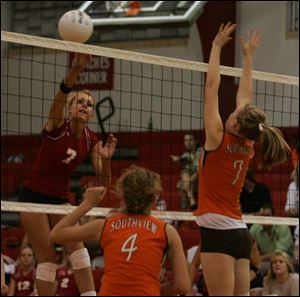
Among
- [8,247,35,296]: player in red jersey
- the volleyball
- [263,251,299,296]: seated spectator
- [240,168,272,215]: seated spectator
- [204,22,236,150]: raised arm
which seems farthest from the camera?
[8,247,35,296]: player in red jersey

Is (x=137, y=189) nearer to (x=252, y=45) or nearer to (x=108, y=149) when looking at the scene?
(x=108, y=149)

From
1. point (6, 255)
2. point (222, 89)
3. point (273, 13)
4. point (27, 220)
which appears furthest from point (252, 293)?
point (273, 13)

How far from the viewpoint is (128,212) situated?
5.76m

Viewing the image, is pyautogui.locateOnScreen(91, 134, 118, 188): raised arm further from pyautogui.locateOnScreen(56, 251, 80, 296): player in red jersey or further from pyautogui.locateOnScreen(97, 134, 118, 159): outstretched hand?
Answer: pyautogui.locateOnScreen(56, 251, 80, 296): player in red jersey

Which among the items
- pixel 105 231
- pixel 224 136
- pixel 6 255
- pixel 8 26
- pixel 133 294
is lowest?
pixel 6 255

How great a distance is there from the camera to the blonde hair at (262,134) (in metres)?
7.01

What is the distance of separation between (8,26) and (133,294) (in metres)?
16.7

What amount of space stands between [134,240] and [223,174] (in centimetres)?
158

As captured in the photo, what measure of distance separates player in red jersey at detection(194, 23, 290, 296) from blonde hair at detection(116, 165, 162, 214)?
1.38 meters

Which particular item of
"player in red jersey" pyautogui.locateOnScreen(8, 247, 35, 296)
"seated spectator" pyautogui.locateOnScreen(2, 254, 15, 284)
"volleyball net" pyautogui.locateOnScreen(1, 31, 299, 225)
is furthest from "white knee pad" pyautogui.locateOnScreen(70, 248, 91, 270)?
"volleyball net" pyautogui.locateOnScreen(1, 31, 299, 225)

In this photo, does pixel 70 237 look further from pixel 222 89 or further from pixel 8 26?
pixel 8 26

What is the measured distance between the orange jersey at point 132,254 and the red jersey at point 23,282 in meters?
8.06

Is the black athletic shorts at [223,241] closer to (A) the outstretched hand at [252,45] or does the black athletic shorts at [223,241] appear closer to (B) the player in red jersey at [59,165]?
(B) the player in red jersey at [59,165]

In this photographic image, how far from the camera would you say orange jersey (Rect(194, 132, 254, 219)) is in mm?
7066
